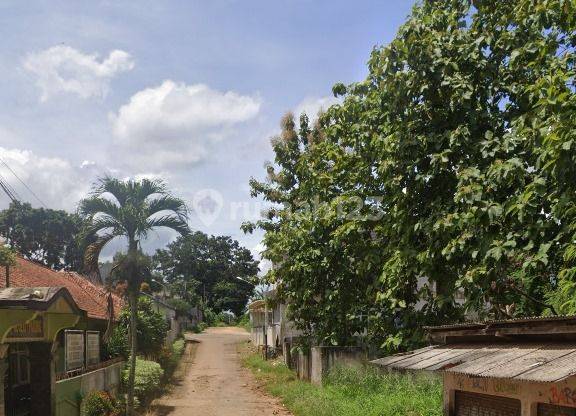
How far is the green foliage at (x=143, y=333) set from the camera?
68.0 feet

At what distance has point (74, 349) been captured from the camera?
15.1 meters

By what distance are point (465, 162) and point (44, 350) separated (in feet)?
29.3

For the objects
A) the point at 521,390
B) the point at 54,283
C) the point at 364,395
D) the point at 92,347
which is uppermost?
the point at 54,283

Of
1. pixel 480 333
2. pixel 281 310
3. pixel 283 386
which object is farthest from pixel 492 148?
pixel 281 310

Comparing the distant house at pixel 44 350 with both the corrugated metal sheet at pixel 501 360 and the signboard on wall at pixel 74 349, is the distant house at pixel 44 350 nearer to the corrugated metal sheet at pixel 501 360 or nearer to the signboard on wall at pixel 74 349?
the signboard on wall at pixel 74 349

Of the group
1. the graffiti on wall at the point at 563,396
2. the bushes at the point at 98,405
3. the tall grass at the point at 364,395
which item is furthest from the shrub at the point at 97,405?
the graffiti on wall at the point at 563,396

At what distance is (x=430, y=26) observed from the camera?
11.6 m

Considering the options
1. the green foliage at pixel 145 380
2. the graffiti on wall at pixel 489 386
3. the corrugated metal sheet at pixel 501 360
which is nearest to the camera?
the corrugated metal sheet at pixel 501 360

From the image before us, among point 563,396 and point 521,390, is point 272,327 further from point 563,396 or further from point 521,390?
point 563,396

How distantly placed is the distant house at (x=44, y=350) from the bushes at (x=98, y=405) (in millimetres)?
195

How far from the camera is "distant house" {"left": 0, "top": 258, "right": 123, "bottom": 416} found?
9.26 metres

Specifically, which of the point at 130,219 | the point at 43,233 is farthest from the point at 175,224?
the point at 43,233

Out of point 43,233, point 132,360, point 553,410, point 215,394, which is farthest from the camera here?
point 43,233

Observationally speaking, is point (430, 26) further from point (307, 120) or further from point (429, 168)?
point (307, 120)
